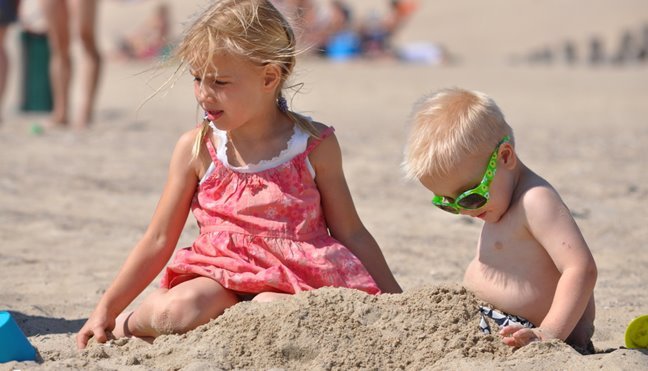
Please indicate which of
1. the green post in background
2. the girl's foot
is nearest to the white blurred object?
the green post in background

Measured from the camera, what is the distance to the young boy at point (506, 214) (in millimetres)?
2557

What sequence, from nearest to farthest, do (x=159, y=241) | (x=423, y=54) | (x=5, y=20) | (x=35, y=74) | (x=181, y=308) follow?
(x=181, y=308) → (x=159, y=241) → (x=5, y=20) → (x=35, y=74) → (x=423, y=54)

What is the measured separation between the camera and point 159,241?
310 centimetres

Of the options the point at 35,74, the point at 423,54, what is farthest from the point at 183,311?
the point at 423,54

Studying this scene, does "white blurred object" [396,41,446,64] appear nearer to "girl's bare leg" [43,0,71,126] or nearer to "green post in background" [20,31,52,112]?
"green post in background" [20,31,52,112]

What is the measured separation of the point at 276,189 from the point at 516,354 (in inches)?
37.0

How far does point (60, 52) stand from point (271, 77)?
16.9ft

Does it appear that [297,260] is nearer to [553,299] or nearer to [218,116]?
[218,116]

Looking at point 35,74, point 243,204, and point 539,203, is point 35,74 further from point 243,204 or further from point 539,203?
point 539,203

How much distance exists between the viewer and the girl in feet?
9.62

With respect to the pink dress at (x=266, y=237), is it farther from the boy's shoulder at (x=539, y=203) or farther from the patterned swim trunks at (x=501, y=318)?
the boy's shoulder at (x=539, y=203)

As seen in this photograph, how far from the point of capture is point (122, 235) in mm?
4555

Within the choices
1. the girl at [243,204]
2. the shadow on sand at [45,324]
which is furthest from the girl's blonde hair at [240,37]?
the shadow on sand at [45,324]

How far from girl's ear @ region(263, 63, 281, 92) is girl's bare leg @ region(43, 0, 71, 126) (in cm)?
505
